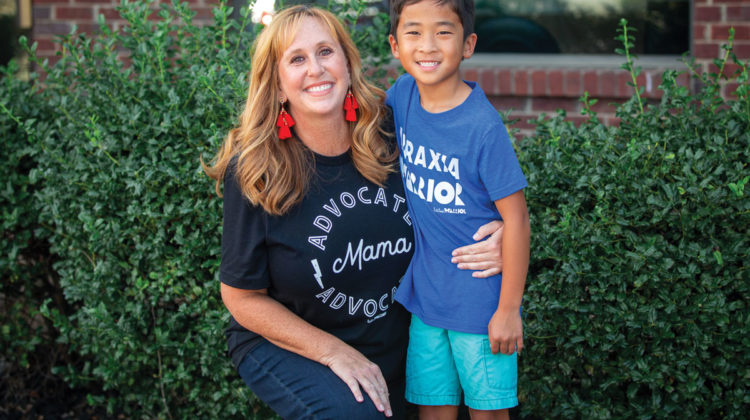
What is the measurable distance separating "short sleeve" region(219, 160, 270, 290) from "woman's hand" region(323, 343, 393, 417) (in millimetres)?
316

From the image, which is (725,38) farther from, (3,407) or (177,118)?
(3,407)

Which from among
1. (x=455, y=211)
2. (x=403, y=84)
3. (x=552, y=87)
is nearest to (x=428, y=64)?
(x=403, y=84)

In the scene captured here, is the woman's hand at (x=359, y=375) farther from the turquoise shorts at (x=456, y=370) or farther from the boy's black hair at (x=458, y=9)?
the boy's black hair at (x=458, y=9)

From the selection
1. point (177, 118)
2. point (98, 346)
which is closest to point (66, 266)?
point (98, 346)

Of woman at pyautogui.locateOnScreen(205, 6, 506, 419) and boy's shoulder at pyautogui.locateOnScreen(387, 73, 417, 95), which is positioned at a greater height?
boy's shoulder at pyautogui.locateOnScreen(387, 73, 417, 95)

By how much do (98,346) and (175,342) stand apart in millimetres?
385

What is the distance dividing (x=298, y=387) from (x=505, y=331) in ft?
2.03

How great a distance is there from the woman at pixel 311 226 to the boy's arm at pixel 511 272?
0.14 m

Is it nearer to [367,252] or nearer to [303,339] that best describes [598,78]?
[367,252]

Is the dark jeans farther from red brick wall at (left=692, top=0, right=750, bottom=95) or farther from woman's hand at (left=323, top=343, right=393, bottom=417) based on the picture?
red brick wall at (left=692, top=0, right=750, bottom=95)

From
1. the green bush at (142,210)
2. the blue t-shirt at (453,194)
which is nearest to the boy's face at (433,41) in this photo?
the blue t-shirt at (453,194)

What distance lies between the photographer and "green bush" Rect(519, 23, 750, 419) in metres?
2.28

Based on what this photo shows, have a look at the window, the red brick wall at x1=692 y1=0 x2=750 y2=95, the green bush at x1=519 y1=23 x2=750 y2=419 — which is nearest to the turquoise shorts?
the green bush at x1=519 y1=23 x2=750 y2=419

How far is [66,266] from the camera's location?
2980 mm
